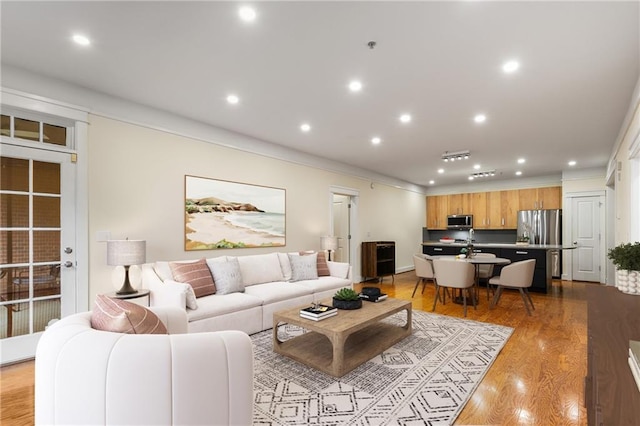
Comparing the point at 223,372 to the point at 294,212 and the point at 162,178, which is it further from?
the point at 294,212

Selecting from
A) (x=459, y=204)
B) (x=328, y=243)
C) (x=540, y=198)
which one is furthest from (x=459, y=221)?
(x=328, y=243)

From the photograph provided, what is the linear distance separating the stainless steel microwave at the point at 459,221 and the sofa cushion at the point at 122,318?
8810 mm

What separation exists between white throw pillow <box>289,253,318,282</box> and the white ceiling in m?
2.00

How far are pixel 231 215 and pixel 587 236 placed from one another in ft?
25.9

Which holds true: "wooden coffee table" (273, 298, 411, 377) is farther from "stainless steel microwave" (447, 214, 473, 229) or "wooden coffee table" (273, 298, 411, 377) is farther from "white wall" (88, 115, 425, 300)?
"stainless steel microwave" (447, 214, 473, 229)

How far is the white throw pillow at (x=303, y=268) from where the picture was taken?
4781 millimetres

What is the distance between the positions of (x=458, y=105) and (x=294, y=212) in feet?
10.3

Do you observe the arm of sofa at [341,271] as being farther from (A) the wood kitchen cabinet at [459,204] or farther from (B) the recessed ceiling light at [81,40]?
(A) the wood kitchen cabinet at [459,204]

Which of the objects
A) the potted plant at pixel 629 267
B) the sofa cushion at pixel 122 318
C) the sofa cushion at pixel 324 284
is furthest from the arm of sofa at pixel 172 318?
the potted plant at pixel 629 267

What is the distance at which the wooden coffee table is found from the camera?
2.60 m

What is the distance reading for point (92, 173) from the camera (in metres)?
3.26

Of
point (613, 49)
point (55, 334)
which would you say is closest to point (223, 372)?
point (55, 334)

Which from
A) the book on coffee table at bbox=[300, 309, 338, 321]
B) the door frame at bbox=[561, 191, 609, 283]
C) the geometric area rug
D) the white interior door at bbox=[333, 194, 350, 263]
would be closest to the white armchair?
the geometric area rug

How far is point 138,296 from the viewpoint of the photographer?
312 cm
